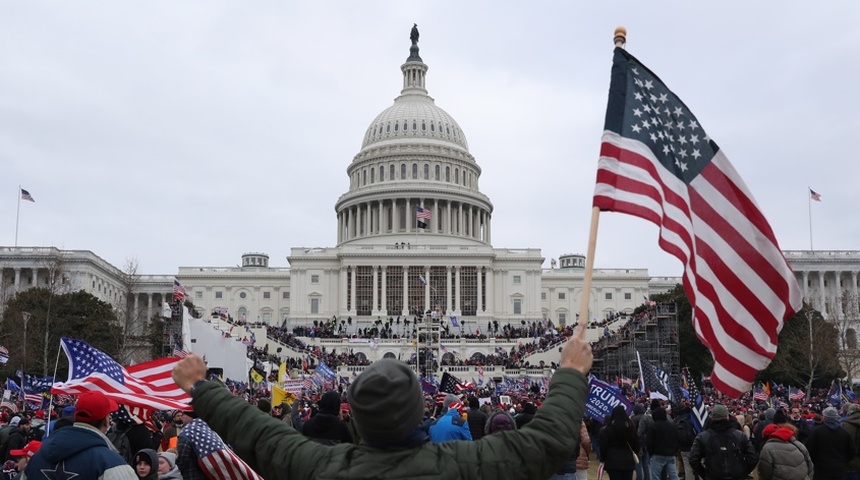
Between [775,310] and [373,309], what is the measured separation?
91164 millimetres

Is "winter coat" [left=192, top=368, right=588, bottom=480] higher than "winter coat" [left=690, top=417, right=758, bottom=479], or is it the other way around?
"winter coat" [left=192, top=368, right=588, bottom=480]

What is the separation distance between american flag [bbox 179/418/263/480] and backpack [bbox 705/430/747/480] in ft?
20.3

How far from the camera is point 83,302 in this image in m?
74.1

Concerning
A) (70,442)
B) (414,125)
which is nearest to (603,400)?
(70,442)

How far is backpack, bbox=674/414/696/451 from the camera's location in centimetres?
1667

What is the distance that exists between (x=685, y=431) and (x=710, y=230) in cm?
1082

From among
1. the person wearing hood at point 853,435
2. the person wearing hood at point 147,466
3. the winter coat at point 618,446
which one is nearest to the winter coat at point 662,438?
the winter coat at point 618,446

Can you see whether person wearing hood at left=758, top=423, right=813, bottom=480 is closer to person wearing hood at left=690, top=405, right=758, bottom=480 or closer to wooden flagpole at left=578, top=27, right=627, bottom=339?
person wearing hood at left=690, top=405, right=758, bottom=480

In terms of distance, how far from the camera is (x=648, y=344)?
52812mm

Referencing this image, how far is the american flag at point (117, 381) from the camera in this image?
1052cm

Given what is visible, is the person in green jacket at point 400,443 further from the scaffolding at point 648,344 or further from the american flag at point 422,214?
the american flag at point 422,214

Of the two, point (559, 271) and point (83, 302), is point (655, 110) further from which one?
point (559, 271)

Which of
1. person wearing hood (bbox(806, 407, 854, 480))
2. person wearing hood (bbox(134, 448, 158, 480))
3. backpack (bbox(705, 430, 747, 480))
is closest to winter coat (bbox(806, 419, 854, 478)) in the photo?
person wearing hood (bbox(806, 407, 854, 480))

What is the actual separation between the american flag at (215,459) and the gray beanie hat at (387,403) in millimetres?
4455
